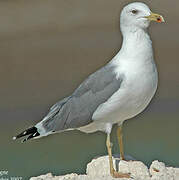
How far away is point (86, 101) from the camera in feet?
25.1

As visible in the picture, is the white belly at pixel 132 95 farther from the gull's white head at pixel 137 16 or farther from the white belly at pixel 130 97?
the gull's white head at pixel 137 16

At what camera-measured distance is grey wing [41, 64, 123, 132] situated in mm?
7438

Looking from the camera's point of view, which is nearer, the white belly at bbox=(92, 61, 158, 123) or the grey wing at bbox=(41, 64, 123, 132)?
the white belly at bbox=(92, 61, 158, 123)

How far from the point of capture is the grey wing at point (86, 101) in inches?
293

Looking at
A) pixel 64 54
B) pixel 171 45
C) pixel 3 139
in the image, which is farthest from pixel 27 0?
pixel 3 139

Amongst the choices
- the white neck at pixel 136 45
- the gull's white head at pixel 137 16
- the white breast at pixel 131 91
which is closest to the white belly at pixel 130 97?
the white breast at pixel 131 91

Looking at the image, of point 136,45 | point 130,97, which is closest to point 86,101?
point 130,97

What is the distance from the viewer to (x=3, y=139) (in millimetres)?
12242

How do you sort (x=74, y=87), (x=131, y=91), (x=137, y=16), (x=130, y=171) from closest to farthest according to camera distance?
(x=131, y=91) < (x=137, y=16) < (x=130, y=171) < (x=74, y=87)

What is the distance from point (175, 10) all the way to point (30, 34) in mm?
3923

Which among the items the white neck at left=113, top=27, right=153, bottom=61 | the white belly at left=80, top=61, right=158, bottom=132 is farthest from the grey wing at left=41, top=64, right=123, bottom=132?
the white neck at left=113, top=27, right=153, bottom=61

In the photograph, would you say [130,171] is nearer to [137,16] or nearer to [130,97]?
[130,97]

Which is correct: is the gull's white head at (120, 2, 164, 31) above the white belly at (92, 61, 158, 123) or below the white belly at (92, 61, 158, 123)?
above

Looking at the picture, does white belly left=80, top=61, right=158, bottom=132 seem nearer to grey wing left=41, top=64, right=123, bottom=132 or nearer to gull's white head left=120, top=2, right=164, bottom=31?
grey wing left=41, top=64, right=123, bottom=132
